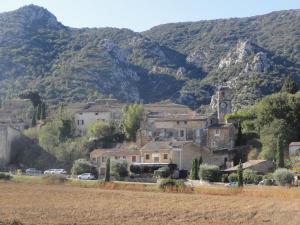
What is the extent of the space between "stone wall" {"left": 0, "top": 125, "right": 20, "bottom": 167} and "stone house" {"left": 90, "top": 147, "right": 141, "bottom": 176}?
14.5 meters

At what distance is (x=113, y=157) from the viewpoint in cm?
9119

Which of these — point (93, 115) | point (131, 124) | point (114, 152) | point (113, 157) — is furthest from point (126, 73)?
point (113, 157)

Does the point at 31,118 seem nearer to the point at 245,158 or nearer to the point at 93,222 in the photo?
the point at 245,158

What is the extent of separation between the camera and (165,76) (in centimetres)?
18650

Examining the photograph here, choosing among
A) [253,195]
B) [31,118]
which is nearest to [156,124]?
[31,118]

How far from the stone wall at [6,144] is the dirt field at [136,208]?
45.3m

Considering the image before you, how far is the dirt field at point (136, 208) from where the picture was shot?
118ft

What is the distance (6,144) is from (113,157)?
18830 millimetres

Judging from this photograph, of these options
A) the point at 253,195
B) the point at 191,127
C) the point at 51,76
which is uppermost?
the point at 51,76

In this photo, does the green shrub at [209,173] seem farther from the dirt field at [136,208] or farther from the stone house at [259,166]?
the dirt field at [136,208]

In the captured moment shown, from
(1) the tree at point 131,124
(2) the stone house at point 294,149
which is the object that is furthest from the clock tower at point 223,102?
(2) the stone house at point 294,149

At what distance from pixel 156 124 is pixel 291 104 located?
A: 23.2 m

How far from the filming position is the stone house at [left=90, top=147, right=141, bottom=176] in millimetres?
90812

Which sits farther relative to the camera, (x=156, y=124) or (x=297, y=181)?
(x=156, y=124)
